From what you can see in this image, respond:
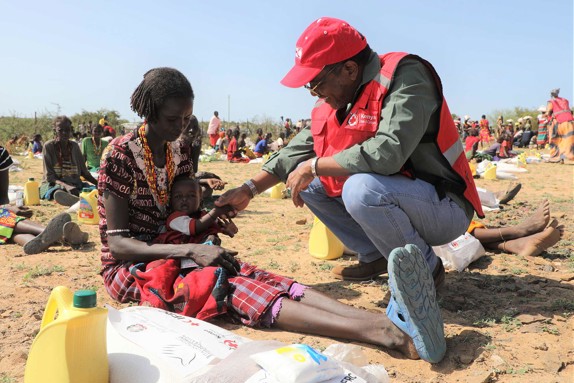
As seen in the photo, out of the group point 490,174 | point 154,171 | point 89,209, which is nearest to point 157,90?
point 154,171

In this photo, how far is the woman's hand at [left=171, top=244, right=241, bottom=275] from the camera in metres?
2.42

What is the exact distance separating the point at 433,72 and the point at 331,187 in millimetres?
814

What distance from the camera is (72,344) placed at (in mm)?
1488

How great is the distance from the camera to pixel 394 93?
2449 millimetres

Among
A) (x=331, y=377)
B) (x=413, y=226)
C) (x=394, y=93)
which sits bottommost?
(x=331, y=377)

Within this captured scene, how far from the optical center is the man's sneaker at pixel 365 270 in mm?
3109

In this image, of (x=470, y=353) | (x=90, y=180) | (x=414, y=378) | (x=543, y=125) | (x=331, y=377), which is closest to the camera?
(x=331, y=377)

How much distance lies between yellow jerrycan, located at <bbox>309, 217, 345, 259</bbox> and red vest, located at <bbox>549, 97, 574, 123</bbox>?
1145cm

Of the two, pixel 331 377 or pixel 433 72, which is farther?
pixel 433 72

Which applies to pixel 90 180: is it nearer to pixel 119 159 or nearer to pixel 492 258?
pixel 119 159

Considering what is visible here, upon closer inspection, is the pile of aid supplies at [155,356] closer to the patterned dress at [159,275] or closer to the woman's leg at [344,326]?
the woman's leg at [344,326]

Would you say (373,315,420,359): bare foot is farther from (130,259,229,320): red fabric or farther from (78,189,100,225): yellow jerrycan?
(78,189,100,225): yellow jerrycan

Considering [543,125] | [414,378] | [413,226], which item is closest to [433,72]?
[413,226]

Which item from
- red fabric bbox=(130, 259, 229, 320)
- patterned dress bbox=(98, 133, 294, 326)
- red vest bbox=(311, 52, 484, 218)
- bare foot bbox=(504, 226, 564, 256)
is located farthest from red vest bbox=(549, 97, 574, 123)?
red fabric bbox=(130, 259, 229, 320)
